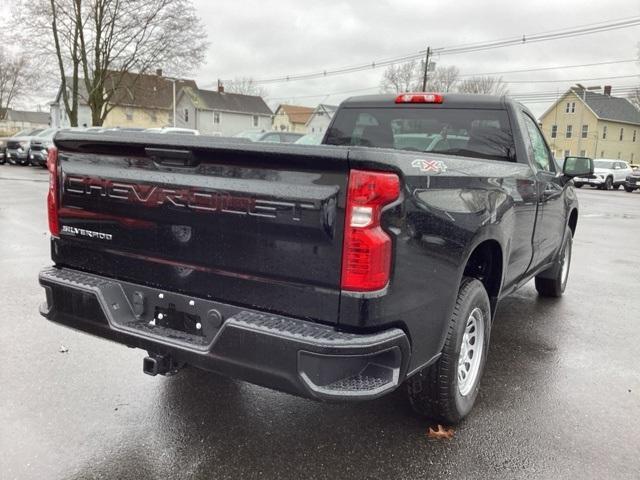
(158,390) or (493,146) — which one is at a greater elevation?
(493,146)

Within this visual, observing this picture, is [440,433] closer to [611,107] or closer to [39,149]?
[39,149]

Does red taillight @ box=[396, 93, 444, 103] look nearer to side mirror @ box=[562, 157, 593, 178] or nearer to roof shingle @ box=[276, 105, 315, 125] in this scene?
side mirror @ box=[562, 157, 593, 178]

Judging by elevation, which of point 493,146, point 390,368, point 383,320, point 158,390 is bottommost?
point 158,390

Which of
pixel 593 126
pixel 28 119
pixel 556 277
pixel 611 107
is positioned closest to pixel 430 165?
pixel 556 277

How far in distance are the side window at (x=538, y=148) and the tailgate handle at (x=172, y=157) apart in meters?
2.93

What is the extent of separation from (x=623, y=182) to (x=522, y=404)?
32.0m

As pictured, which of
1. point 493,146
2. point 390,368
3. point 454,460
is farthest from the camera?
point 493,146

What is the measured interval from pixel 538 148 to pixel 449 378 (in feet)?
8.48

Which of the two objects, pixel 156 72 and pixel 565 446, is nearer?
pixel 565 446

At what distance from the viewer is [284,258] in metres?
2.38

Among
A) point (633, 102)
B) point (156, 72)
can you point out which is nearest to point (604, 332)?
point (156, 72)

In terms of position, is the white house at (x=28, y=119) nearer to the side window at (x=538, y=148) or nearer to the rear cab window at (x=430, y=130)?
the rear cab window at (x=430, y=130)

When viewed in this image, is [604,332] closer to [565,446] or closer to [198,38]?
[565,446]

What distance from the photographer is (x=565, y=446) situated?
9.96ft
